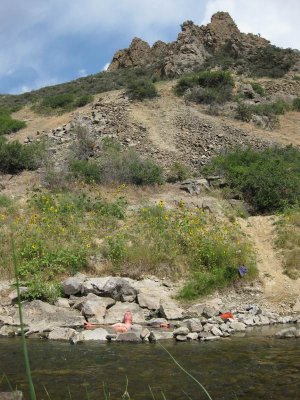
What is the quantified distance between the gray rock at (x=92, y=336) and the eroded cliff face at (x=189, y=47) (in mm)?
28705

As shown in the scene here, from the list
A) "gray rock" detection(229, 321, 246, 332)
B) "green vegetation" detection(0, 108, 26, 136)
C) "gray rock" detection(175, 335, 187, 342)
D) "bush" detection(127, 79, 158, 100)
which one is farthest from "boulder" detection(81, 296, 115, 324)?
"bush" detection(127, 79, 158, 100)

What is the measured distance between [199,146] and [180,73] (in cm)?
1425

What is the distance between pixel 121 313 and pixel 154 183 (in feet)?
28.1

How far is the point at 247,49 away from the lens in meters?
41.1

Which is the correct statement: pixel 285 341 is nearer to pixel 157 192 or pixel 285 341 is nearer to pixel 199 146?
pixel 157 192

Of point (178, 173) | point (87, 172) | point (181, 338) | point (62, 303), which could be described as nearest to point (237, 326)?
point (181, 338)

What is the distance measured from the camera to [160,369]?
6301mm

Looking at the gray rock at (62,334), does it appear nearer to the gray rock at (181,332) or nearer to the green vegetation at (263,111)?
the gray rock at (181,332)

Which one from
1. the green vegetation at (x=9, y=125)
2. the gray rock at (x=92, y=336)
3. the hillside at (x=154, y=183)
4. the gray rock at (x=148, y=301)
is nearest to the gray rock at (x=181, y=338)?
the gray rock at (x=92, y=336)

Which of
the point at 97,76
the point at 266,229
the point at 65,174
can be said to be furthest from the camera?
the point at 97,76

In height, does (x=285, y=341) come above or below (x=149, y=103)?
below

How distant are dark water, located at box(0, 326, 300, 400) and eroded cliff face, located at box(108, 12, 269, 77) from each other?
29309 mm

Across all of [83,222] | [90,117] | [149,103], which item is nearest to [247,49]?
[149,103]

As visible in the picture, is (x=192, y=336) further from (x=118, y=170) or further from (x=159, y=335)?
(x=118, y=170)
